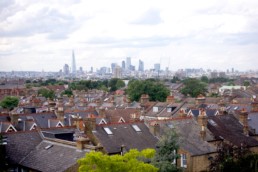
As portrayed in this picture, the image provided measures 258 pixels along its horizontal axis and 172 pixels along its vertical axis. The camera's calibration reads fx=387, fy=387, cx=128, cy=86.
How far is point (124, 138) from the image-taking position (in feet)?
118

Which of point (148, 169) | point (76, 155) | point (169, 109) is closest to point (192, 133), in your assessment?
point (76, 155)

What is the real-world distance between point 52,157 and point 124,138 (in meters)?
7.74

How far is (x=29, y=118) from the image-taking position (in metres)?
53.9

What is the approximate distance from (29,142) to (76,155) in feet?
23.9

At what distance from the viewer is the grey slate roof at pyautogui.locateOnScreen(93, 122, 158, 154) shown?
112ft

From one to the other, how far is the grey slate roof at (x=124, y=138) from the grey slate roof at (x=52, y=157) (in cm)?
388

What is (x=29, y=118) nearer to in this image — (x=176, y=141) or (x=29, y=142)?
(x=29, y=142)

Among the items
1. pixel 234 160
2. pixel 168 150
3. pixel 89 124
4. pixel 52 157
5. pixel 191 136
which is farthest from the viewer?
pixel 191 136

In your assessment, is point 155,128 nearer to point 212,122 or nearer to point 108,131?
point 108,131

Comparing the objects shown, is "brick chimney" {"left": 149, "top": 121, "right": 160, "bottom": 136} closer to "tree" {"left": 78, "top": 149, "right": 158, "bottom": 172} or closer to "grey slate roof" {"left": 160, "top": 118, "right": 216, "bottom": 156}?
"grey slate roof" {"left": 160, "top": 118, "right": 216, "bottom": 156}

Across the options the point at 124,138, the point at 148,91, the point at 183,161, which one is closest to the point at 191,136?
the point at 183,161

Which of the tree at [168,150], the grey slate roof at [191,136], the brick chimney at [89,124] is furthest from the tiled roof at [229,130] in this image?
the brick chimney at [89,124]

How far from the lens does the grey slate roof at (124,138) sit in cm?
3422

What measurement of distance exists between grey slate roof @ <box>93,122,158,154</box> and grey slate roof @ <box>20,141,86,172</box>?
3.88 meters
